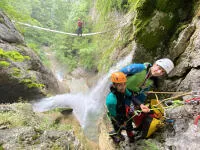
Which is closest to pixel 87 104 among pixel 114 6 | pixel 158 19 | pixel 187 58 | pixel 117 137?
pixel 114 6

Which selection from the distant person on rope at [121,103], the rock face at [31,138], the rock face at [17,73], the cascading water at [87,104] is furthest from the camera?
the cascading water at [87,104]

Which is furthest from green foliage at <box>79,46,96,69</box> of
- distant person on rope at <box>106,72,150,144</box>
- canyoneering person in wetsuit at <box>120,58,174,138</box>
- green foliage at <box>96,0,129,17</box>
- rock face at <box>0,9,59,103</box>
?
canyoneering person in wetsuit at <box>120,58,174,138</box>

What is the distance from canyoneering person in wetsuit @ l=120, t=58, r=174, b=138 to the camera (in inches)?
137

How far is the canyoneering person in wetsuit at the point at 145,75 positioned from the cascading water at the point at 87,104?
4.96 m

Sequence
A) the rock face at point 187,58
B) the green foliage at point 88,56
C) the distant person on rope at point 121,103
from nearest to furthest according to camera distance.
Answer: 1. the distant person on rope at point 121,103
2. the rock face at point 187,58
3. the green foliage at point 88,56

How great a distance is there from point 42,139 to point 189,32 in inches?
166

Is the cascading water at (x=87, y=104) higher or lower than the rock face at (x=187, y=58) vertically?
higher

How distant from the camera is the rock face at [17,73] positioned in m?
8.55

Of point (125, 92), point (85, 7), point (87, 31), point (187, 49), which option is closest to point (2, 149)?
point (125, 92)

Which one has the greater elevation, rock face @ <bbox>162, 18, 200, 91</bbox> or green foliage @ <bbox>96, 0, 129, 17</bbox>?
green foliage @ <bbox>96, 0, 129, 17</bbox>

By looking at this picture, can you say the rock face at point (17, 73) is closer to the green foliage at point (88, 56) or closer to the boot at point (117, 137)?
the boot at point (117, 137)

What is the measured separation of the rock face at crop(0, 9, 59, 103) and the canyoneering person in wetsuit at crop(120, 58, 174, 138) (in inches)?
225

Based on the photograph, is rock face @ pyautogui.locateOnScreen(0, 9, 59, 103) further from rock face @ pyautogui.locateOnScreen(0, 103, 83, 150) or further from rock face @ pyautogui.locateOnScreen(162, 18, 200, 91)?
rock face @ pyautogui.locateOnScreen(162, 18, 200, 91)

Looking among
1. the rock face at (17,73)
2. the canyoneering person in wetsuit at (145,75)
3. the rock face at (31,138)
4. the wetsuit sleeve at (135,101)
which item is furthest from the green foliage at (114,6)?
the rock face at (31,138)
